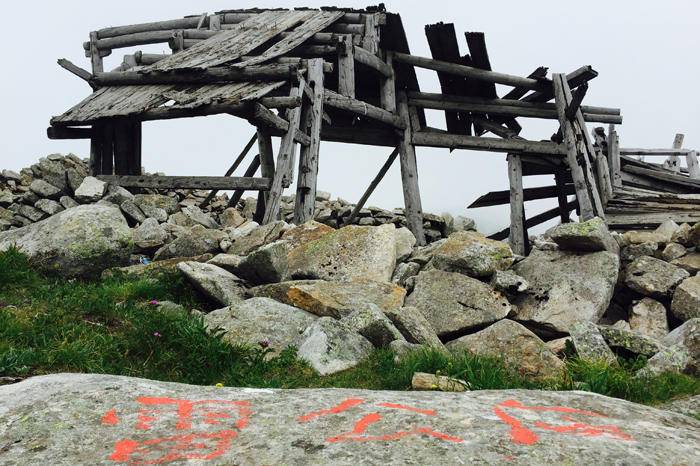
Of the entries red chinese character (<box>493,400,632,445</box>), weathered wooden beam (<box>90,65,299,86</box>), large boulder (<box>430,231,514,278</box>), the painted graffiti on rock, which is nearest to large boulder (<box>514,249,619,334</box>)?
large boulder (<box>430,231,514,278</box>)

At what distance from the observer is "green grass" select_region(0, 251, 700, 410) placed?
5.17 m

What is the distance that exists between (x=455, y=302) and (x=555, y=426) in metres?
4.77

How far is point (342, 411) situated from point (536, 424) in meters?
0.80

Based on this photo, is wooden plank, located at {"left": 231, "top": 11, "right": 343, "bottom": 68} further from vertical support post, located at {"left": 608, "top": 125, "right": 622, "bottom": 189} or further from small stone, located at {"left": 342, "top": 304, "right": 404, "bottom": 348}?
vertical support post, located at {"left": 608, "top": 125, "right": 622, "bottom": 189}

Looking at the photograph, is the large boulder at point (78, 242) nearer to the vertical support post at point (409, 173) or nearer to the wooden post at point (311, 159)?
the wooden post at point (311, 159)

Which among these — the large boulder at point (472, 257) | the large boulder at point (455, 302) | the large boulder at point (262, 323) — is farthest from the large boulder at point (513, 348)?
the large boulder at point (262, 323)

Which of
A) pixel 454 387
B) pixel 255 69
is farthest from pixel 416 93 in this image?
pixel 454 387

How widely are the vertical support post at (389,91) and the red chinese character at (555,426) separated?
12.4 meters

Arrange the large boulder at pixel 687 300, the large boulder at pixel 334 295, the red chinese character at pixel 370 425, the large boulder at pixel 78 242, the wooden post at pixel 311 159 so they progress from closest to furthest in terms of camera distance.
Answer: the red chinese character at pixel 370 425 < the large boulder at pixel 334 295 < the large boulder at pixel 687 300 < the large boulder at pixel 78 242 < the wooden post at pixel 311 159

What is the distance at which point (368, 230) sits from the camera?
8.62 meters

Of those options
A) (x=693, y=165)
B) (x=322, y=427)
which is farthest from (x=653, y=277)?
(x=693, y=165)

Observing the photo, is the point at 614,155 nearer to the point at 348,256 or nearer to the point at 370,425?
the point at 348,256

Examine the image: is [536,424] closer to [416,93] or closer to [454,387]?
[454,387]

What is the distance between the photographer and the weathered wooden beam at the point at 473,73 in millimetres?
14430
